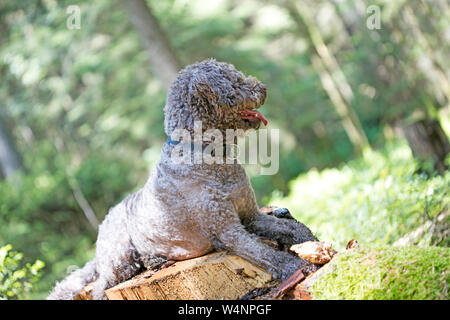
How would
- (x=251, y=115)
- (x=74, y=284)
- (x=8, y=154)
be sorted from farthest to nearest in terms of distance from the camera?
(x=8, y=154) → (x=74, y=284) → (x=251, y=115)

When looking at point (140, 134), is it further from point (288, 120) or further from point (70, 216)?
point (288, 120)

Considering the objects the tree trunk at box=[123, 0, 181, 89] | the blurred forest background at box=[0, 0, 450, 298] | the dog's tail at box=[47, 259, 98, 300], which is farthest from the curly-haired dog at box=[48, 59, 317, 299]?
the tree trunk at box=[123, 0, 181, 89]

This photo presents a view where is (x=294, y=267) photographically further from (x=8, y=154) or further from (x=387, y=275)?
(x=8, y=154)

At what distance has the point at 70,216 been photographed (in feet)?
30.8

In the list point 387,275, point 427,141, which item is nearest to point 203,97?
point 387,275

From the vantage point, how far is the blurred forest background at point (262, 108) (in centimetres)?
559

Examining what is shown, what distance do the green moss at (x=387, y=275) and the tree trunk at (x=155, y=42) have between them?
4.54m

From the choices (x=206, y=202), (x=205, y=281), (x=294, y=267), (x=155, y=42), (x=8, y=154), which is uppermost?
(x=8, y=154)

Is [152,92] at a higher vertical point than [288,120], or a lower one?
higher

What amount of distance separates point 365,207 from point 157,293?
2911 mm

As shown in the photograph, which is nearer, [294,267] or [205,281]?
[294,267]

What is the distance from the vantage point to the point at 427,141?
21.1 ft

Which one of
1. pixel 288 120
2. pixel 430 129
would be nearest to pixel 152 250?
pixel 430 129

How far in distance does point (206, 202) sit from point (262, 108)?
7.16m
